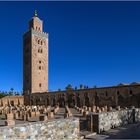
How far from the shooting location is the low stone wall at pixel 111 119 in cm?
1596

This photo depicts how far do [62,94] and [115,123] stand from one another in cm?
3014

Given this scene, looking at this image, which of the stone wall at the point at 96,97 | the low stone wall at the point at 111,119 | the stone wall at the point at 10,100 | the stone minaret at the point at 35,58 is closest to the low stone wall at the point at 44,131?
the low stone wall at the point at 111,119

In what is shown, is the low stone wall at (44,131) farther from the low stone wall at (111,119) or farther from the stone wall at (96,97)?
the stone wall at (96,97)

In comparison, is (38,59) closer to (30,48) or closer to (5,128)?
(30,48)

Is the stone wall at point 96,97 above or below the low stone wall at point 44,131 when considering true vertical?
above

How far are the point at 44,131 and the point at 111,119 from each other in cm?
827

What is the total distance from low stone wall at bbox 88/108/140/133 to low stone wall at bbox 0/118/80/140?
324cm

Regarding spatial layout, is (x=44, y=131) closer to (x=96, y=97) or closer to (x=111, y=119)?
(x=111, y=119)

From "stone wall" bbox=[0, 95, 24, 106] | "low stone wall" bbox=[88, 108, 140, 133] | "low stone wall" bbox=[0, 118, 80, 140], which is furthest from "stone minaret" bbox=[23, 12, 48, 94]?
"low stone wall" bbox=[0, 118, 80, 140]

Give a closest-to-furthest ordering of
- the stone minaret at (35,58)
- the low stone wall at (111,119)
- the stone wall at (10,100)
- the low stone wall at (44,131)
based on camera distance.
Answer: the low stone wall at (44,131) < the low stone wall at (111,119) < the stone wall at (10,100) < the stone minaret at (35,58)

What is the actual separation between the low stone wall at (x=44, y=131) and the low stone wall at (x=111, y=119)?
3243 mm

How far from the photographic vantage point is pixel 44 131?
10812mm

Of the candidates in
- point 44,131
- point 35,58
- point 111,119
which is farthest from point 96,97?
point 44,131

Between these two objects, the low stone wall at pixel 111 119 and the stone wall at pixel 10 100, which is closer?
the low stone wall at pixel 111 119
